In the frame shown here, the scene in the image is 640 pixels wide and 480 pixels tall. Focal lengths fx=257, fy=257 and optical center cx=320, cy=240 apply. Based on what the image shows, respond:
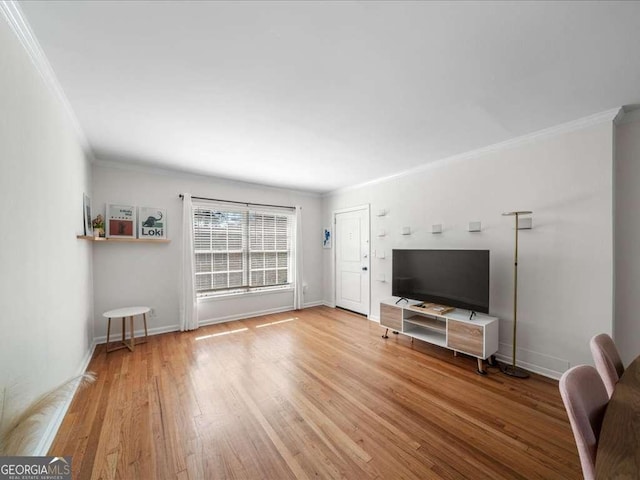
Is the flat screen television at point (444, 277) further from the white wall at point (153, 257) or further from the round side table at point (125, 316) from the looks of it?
the round side table at point (125, 316)

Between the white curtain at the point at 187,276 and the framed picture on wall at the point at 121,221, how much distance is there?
66 centimetres

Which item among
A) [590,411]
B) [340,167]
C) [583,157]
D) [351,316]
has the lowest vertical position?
[351,316]

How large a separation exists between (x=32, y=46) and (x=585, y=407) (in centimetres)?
321

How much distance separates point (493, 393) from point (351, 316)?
8.84 feet

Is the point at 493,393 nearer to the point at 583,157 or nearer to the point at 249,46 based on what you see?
the point at 583,157

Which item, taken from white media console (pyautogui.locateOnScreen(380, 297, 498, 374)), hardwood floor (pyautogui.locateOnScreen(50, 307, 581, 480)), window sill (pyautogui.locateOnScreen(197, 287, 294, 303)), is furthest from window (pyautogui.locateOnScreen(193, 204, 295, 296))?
white media console (pyautogui.locateOnScreen(380, 297, 498, 374))

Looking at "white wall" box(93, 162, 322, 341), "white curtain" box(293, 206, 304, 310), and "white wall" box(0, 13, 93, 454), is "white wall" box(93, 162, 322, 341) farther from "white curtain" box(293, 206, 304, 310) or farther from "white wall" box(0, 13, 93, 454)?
"white wall" box(0, 13, 93, 454)

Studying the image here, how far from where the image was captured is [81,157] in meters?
2.88

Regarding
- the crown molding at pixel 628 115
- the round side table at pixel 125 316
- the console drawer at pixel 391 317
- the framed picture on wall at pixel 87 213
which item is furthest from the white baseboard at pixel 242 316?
the crown molding at pixel 628 115

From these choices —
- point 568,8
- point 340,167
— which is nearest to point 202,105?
point 340,167

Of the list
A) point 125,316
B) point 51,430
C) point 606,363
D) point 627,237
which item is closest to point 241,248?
point 125,316

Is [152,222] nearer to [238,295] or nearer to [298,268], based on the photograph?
[238,295]

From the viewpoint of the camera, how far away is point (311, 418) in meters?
2.01

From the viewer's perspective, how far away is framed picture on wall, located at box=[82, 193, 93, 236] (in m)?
2.92
